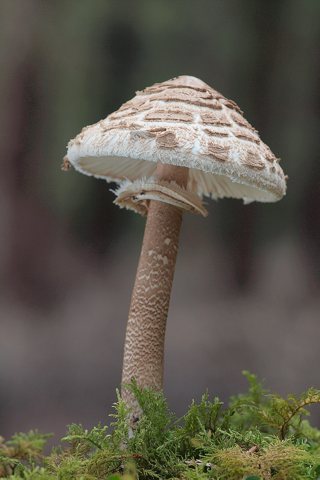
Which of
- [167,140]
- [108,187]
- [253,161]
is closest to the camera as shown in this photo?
[167,140]

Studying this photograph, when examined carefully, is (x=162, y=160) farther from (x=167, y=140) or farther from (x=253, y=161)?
(x=253, y=161)

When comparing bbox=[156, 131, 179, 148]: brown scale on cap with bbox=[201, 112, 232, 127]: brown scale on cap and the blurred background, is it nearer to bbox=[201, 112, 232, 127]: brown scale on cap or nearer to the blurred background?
bbox=[201, 112, 232, 127]: brown scale on cap

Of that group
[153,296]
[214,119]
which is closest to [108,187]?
[153,296]

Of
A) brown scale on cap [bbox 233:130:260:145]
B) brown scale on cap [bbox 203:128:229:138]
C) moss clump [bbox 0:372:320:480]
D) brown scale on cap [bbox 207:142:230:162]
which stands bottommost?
moss clump [bbox 0:372:320:480]

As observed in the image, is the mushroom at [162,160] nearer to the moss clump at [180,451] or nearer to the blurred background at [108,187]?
the moss clump at [180,451]

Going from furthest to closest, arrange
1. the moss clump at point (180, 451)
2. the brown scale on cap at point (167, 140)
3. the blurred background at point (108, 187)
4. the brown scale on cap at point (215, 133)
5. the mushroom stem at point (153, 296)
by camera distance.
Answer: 1. the blurred background at point (108, 187)
2. the mushroom stem at point (153, 296)
3. the brown scale on cap at point (215, 133)
4. the brown scale on cap at point (167, 140)
5. the moss clump at point (180, 451)

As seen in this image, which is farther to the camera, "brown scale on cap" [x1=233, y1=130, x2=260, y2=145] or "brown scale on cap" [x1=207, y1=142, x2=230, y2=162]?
"brown scale on cap" [x1=233, y1=130, x2=260, y2=145]

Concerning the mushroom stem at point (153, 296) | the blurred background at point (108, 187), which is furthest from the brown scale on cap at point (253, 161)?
the blurred background at point (108, 187)

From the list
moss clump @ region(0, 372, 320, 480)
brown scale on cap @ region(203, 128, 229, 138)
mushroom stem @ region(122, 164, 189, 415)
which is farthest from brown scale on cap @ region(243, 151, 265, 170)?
moss clump @ region(0, 372, 320, 480)

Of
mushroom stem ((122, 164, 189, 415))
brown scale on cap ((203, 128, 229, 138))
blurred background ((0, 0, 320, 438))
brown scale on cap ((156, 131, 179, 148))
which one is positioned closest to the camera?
brown scale on cap ((156, 131, 179, 148))
